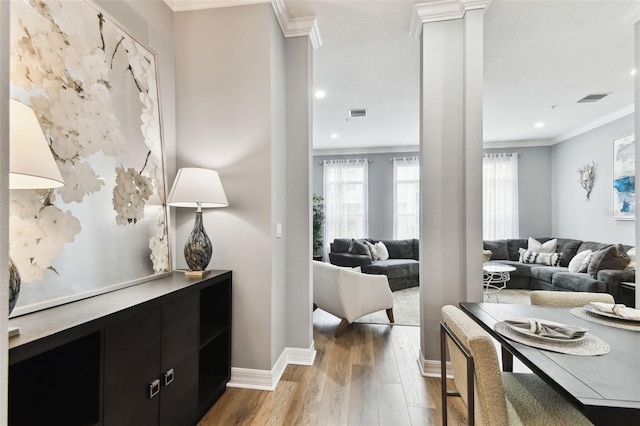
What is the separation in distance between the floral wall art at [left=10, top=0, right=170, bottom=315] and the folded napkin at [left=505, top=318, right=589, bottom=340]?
1983 millimetres

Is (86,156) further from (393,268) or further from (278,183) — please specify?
(393,268)

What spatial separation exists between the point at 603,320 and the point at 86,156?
256 cm

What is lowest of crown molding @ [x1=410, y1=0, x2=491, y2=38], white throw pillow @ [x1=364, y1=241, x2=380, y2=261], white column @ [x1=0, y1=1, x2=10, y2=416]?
white throw pillow @ [x1=364, y1=241, x2=380, y2=261]

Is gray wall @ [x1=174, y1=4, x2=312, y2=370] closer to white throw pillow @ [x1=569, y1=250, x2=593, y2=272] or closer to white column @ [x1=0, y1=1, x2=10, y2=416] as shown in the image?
white column @ [x1=0, y1=1, x2=10, y2=416]

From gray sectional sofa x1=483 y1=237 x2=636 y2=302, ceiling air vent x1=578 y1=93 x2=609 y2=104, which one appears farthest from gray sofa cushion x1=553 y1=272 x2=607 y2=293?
ceiling air vent x1=578 y1=93 x2=609 y2=104

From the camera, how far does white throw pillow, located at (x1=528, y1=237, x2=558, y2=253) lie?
18.1 ft

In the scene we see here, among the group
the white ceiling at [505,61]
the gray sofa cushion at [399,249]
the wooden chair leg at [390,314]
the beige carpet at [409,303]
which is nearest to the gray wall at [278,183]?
the white ceiling at [505,61]

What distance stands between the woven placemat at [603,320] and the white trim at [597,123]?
4521 mm

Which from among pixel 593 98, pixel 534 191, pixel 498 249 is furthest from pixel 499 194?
pixel 593 98

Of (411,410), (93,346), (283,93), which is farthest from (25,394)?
(283,93)

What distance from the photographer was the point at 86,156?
1.50 metres

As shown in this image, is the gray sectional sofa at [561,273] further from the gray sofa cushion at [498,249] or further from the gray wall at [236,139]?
the gray wall at [236,139]

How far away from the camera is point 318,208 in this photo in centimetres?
681

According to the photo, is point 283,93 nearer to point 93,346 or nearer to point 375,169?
point 93,346
